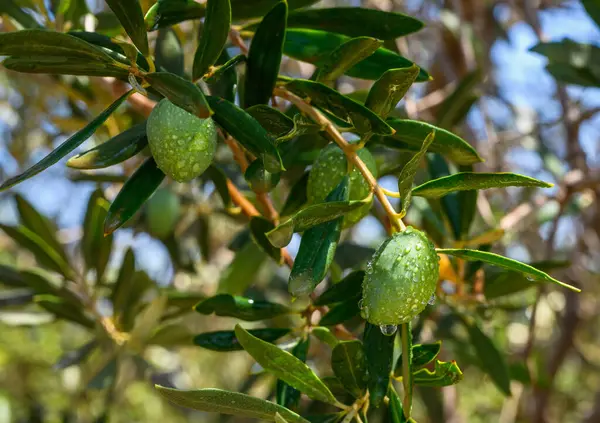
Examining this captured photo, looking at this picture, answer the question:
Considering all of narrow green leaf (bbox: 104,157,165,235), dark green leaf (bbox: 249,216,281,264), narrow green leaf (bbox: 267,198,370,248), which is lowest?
dark green leaf (bbox: 249,216,281,264)

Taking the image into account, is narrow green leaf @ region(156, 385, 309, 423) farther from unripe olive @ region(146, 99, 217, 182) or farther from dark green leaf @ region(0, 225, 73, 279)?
dark green leaf @ region(0, 225, 73, 279)

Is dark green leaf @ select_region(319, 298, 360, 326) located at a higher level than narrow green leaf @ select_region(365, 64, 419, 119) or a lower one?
lower

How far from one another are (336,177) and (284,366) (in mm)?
238

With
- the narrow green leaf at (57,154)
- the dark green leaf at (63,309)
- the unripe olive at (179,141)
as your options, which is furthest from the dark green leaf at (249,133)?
the dark green leaf at (63,309)

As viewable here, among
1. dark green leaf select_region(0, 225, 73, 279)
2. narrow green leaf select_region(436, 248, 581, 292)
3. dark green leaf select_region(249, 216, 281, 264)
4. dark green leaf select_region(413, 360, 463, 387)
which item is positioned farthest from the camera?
dark green leaf select_region(0, 225, 73, 279)

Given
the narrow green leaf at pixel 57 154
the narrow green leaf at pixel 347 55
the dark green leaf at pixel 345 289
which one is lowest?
the dark green leaf at pixel 345 289

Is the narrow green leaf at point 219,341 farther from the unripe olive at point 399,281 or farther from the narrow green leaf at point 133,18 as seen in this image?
the narrow green leaf at point 133,18

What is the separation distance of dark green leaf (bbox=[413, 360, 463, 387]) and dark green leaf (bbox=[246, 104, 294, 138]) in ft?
1.07

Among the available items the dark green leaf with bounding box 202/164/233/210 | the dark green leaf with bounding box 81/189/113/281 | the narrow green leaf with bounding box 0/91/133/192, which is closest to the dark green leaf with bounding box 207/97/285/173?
the narrow green leaf with bounding box 0/91/133/192

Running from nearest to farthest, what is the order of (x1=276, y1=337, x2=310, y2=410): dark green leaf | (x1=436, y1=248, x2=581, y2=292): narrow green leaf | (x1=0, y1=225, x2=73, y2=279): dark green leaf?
(x1=436, y1=248, x2=581, y2=292): narrow green leaf, (x1=276, y1=337, x2=310, y2=410): dark green leaf, (x1=0, y1=225, x2=73, y2=279): dark green leaf

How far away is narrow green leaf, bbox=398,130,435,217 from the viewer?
29.3 inches

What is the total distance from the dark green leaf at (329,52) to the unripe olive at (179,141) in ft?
0.84

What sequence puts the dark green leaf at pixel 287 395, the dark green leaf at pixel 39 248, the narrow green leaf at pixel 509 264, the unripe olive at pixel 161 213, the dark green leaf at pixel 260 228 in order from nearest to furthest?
the narrow green leaf at pixel 509 264 → the dark green leaf at pixel 287 395 → the dark green leaf at pixel 260 228 → the dark green leaf at pixel 39 248 → the unripe olive at pixel 161 213

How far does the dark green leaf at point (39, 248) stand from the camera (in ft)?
4.76
